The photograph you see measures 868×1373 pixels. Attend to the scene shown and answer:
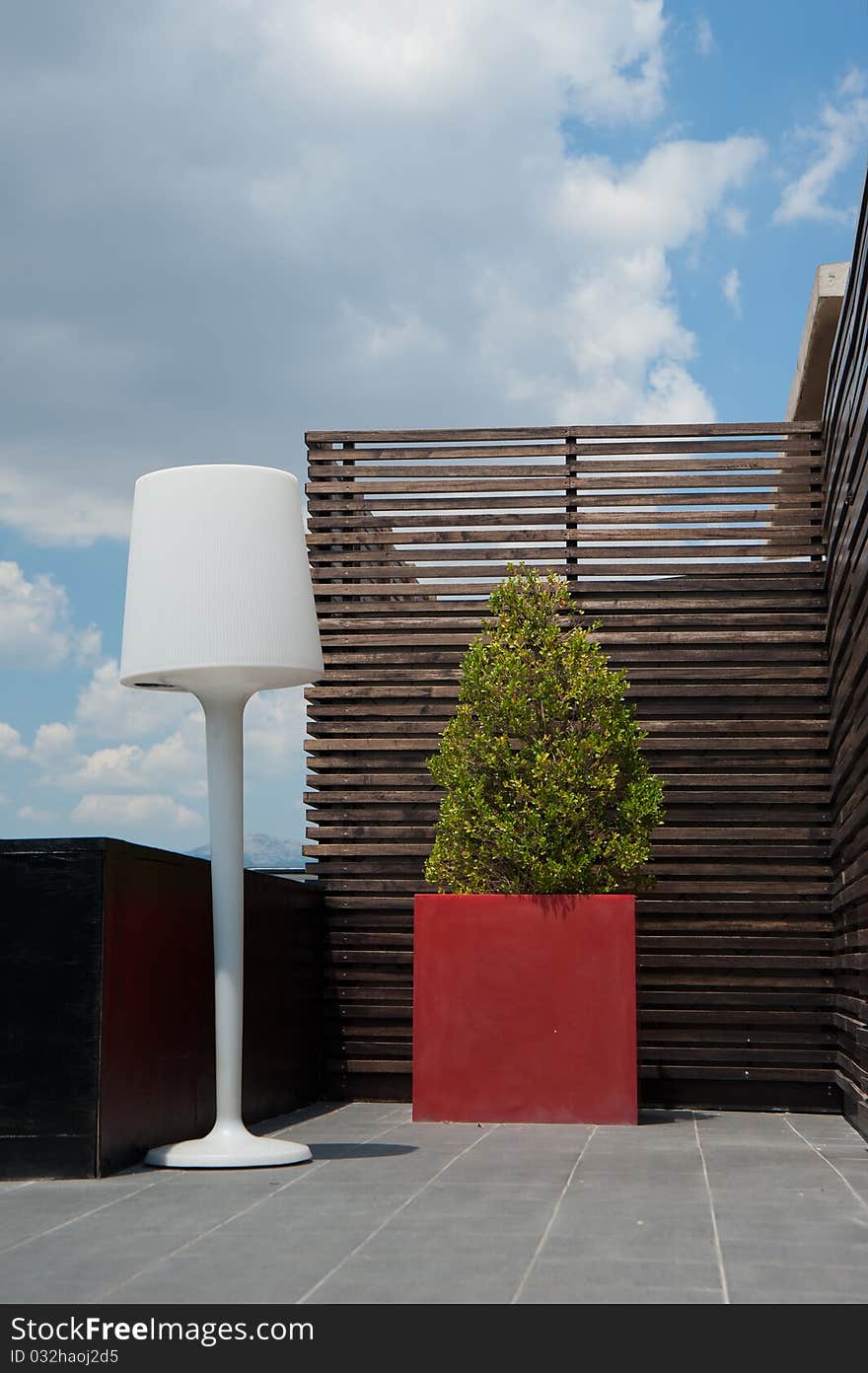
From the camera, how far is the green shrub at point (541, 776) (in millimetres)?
7770

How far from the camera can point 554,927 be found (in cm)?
776

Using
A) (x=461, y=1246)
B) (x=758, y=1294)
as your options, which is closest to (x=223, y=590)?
(x=461, y=1246)

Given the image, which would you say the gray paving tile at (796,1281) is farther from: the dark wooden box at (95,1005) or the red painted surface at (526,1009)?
the red painted surface at (526,1009)

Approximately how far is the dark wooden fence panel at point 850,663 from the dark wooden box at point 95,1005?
9.92ft

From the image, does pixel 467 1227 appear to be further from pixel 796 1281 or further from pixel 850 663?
pixel 850 663

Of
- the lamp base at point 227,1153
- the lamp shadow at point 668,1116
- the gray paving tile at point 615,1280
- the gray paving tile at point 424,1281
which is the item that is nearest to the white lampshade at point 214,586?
the lamp base at point 227,1153

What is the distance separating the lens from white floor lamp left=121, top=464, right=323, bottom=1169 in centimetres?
605

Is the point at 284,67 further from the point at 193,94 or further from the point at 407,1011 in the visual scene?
the point at 407,1011

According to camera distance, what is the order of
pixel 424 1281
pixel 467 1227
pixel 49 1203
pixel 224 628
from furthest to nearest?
pixel 224 628 → pixel 49 1203 → pixel 467 1227 → pixel 424 1281

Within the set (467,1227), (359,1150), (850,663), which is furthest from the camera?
(850,663)

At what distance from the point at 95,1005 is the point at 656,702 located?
4448mm

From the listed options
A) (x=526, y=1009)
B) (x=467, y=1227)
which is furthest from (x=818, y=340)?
(x=467, y=1227)

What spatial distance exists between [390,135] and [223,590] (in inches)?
92.1

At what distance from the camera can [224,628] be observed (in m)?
6.04
